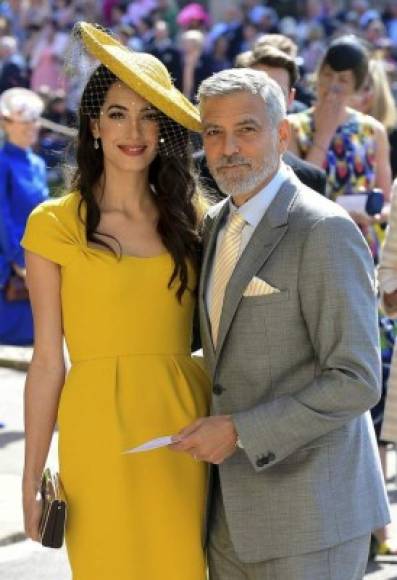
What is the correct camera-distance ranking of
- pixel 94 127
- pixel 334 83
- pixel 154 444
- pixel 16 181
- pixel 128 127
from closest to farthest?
pixel 154 444, pixel 128 127, pixel 94 127, pixel 334 83, pixel 16 181

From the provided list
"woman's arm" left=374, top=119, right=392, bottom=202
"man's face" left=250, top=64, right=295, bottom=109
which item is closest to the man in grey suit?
"man's face" left=250, top=64, right=295, bottom=109

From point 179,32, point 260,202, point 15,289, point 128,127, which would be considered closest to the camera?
point 260,202

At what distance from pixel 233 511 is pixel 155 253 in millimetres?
794

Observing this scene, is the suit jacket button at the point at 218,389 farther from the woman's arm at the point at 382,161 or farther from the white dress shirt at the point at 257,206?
the woman's arm at the point at 382,161

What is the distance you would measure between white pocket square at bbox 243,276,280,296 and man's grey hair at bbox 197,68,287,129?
41 cm

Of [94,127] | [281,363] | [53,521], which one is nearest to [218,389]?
[281,363]

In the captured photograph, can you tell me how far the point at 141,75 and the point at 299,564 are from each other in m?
1.39

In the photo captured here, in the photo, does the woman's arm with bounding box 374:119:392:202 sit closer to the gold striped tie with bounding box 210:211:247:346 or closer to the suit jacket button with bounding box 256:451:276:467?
the gold striped tie with bounding box 210:211:247:346

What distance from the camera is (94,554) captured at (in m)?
3.94

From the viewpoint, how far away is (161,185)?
421 cm

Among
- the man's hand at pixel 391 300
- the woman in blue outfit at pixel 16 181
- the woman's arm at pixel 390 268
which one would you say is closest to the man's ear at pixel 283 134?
the woman's arm at pixel 390 268

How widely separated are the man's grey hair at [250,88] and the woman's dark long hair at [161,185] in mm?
445

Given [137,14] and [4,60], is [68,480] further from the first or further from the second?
[137,14]

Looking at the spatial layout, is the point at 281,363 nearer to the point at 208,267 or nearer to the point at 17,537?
the point at 208,267
